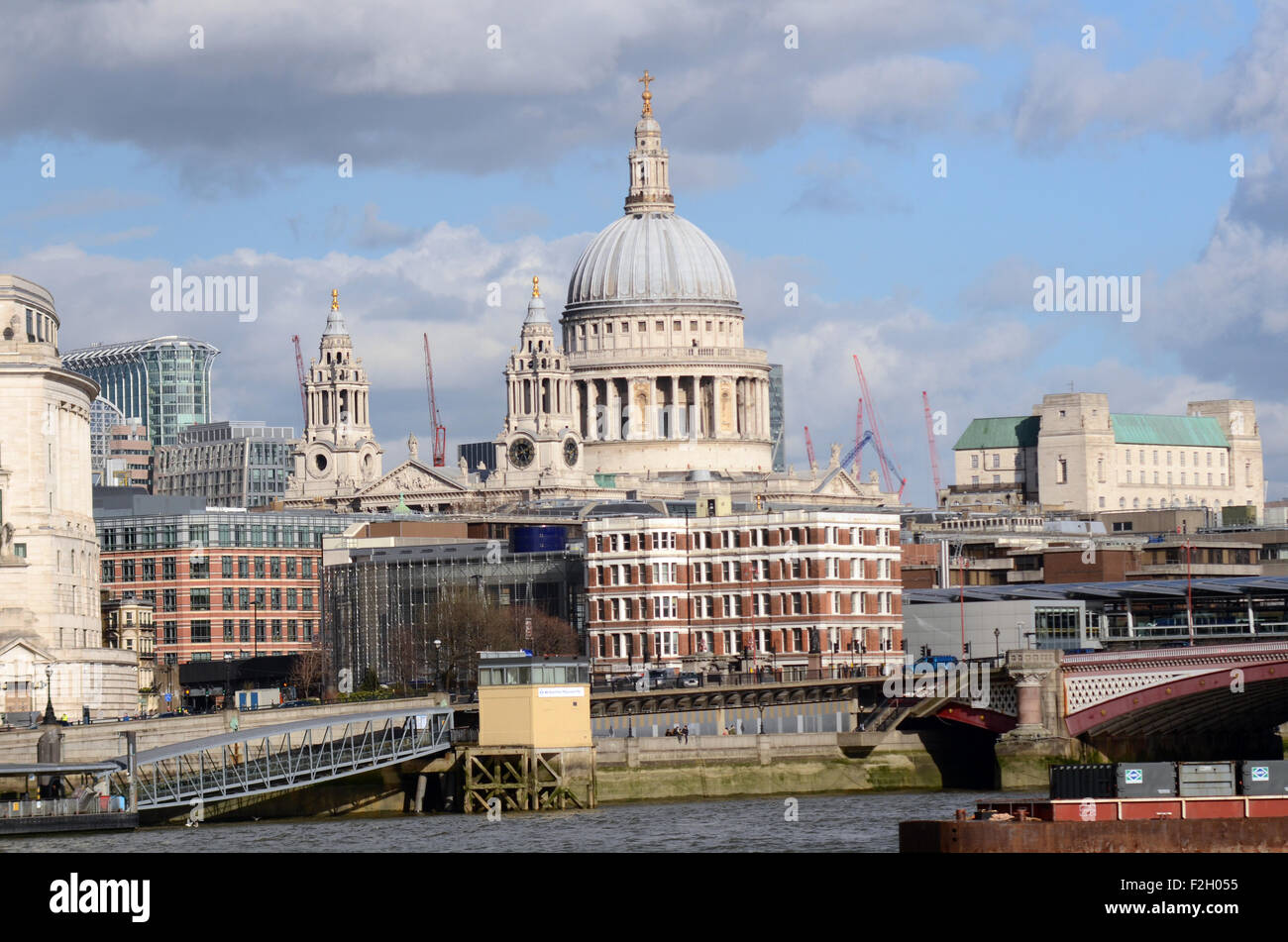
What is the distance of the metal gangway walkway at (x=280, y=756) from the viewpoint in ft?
245

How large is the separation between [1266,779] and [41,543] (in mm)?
60845

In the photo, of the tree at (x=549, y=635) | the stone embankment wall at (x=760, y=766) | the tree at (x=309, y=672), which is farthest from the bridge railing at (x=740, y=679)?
the tree at (x=309, y=672)

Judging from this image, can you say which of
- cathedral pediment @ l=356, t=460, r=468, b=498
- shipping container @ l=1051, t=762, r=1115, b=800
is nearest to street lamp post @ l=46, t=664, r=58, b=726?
shipping container @ l=1051, t=762, r=1115, b=800

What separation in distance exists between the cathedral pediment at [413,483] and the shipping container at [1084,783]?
13964 cm

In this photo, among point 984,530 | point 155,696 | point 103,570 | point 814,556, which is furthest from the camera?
point 984,530

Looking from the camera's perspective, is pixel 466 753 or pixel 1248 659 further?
pixel 1248 659

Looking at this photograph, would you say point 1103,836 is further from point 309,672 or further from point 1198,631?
point 309,672

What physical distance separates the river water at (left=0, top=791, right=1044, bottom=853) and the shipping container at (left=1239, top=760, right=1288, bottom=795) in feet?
31.4

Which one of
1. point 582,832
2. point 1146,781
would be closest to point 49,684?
point 582,832

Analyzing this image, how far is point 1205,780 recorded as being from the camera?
50.5 meters

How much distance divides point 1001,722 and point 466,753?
22260 mm
